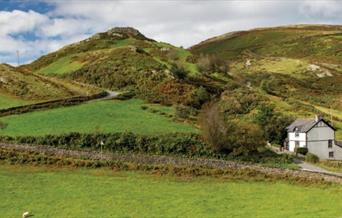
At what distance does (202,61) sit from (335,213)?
372ft

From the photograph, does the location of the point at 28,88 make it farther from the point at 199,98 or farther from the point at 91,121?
the point at 199,98

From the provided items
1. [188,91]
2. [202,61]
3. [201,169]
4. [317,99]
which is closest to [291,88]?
[317,99]

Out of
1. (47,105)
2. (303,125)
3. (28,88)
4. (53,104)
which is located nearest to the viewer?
(47,105)

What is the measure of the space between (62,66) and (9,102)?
54.3 metres

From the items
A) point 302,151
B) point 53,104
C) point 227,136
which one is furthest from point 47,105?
point 302,151

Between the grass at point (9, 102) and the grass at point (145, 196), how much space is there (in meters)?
32.3

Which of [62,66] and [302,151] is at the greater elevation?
[62,66]

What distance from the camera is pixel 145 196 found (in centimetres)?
4728

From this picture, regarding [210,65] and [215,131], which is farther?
[210,65]

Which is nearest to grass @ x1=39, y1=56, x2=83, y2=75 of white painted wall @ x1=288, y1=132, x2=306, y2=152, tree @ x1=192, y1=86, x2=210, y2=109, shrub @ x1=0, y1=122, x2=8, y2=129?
tree @ x1=192, y1=86, x2=210, y2=109

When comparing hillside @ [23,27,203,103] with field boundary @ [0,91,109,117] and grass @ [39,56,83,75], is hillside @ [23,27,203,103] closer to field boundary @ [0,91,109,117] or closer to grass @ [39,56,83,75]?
grass @ [39,56,83,75]

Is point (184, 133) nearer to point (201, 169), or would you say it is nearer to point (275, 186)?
point (201, 169)

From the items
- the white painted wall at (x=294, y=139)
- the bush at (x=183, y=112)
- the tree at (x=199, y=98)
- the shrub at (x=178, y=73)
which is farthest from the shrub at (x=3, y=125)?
the shrub at (x=178, y=73)

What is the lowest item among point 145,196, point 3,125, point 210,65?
point 145,196
